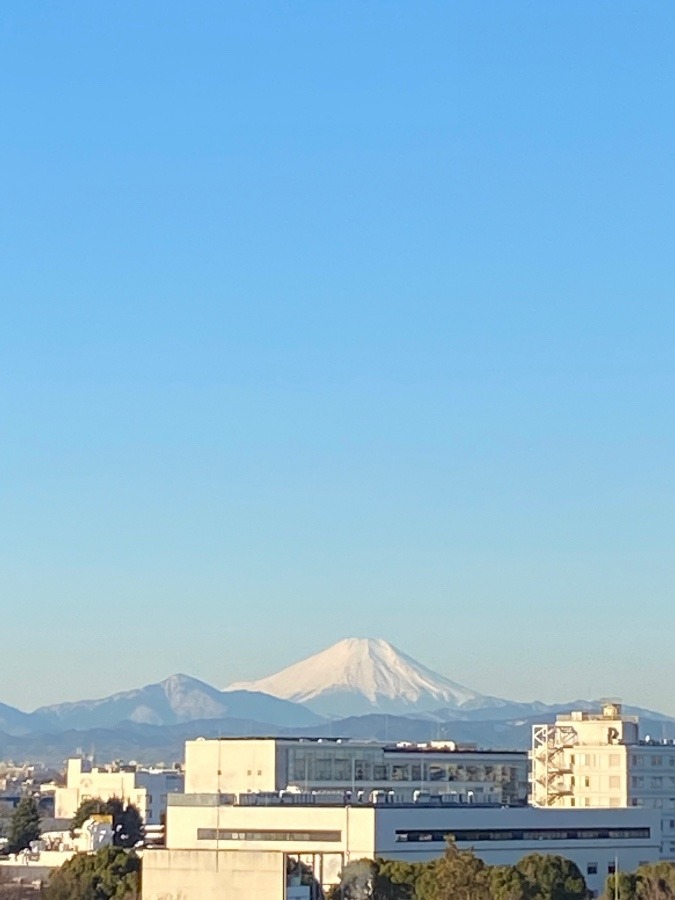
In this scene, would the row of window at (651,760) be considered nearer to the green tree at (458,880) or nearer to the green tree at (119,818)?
the green tree at (119,818)

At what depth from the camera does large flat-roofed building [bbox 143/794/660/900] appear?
79.3 metres

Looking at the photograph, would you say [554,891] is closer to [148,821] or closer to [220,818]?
[220,818]

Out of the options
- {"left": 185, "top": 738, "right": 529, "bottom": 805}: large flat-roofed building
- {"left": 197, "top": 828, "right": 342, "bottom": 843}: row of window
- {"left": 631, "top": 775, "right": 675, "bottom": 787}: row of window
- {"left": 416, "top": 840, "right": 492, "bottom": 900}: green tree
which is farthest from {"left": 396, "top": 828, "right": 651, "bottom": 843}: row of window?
{"left": 631, "top": 775, "right": 675, "bottom": 787}: row of window

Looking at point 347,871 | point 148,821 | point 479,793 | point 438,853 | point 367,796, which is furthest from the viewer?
point 148,821

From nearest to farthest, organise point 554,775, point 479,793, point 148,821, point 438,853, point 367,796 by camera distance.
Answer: point 438,853
point 367,796
point 479,793
point 554,775
point 148,821

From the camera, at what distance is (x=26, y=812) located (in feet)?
366

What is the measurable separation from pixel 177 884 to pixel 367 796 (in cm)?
2934

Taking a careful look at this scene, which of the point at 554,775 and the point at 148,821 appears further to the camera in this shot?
the point at 148,821

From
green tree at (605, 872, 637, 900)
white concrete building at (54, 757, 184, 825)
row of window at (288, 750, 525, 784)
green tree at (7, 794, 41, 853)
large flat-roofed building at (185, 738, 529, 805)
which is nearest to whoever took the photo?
green tree at (605, 872, 637, 900)

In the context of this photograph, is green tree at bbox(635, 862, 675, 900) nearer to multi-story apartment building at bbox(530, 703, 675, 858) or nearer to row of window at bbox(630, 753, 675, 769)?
multi-story apartment building at bbox(530, 703, 675, 858)

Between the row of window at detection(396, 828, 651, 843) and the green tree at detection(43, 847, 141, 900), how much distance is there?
10.9 m

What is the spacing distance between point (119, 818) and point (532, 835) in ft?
111

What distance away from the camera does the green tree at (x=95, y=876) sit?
75.8 meters

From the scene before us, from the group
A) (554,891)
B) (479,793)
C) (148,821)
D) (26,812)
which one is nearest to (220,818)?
(554,891)
